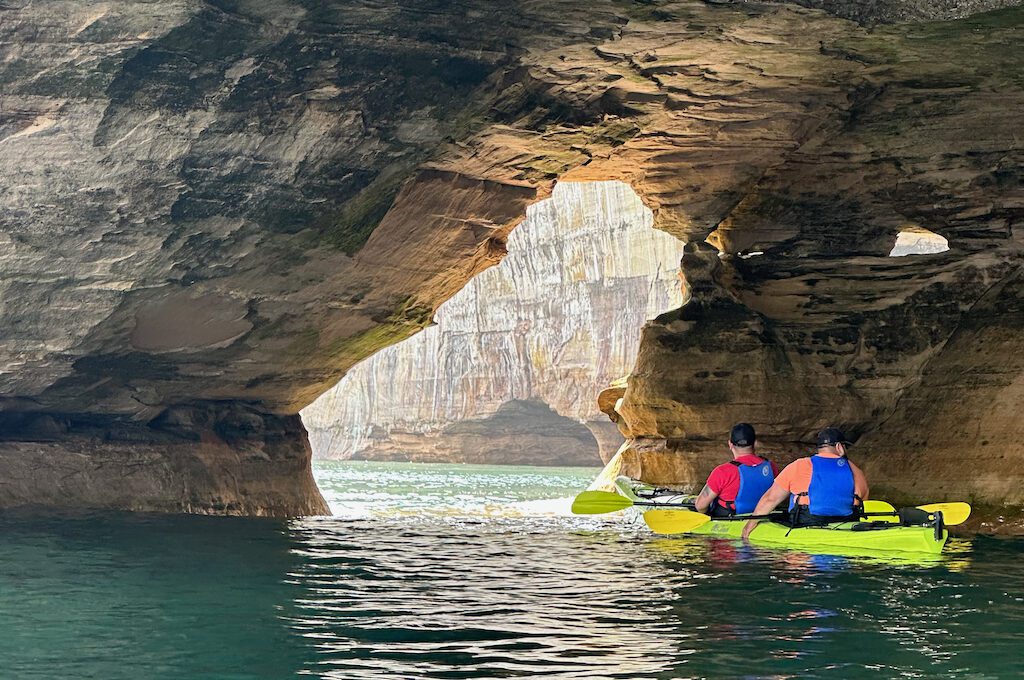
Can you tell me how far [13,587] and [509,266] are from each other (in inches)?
2158

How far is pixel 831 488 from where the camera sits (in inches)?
467

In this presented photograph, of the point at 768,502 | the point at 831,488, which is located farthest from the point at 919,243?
the point at 831,488

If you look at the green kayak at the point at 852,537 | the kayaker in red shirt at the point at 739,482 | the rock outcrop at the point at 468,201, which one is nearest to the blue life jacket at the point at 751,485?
the kayaker in red shirt at the point at 739,482

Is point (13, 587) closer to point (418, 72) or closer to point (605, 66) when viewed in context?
point (418, 72)

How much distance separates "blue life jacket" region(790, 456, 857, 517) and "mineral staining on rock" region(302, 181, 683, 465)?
4430 centimetres

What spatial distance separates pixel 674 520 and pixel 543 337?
159 ft

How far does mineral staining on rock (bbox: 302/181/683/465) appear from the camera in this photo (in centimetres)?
6022

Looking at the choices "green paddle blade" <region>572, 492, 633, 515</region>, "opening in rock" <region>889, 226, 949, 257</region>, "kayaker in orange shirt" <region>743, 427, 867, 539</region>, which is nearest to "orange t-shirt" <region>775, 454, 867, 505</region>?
"kayaker in orange shirt" <region>743, 427, 867, 539</region>

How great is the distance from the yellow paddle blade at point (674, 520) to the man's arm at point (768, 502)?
1.86 feet

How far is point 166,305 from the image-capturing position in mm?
14211

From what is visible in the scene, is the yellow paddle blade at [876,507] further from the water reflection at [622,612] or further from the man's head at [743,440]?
the man's head at [743,440]

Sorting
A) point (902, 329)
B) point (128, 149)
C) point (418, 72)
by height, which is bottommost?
point (902, 329)

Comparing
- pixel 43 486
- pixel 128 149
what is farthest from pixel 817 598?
pixel 43 486

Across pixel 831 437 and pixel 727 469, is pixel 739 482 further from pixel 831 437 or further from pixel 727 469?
pixel 831 437
